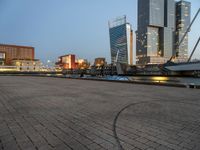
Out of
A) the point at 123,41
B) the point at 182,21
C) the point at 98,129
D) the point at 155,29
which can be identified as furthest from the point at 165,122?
the point at 182,21

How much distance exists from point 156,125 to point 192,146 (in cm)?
116

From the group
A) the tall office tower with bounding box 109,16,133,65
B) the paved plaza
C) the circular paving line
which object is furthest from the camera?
the tall office tower with bounding box 109,16,133,65

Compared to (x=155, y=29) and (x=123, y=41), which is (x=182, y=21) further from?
(x=123, y=41)

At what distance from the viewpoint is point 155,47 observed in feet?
595

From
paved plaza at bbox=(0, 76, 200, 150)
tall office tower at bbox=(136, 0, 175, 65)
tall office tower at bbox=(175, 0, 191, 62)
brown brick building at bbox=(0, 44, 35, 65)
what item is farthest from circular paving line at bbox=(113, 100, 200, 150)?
tall office tower at bbox=(175, 0, 191, 62)

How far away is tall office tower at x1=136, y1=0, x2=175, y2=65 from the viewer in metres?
179

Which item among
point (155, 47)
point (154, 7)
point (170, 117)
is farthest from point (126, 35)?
point (170, 117)

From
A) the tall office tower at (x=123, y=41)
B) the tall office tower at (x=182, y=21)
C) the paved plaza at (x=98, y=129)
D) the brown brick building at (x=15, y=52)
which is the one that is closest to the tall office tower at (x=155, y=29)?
the tall office tower at (x=182, y=21)

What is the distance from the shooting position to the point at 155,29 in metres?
185

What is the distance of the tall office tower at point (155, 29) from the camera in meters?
179

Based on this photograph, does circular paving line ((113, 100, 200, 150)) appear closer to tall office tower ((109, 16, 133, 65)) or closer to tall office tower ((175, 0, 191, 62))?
tall office tower ((109, 16, 133, 65))

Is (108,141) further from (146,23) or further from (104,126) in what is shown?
(146,23)

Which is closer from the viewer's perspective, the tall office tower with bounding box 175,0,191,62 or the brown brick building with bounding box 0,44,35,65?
the brown brick building with bounding box 0,44,35,65

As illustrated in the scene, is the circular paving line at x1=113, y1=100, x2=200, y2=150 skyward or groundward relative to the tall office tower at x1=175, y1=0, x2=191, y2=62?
groundward
